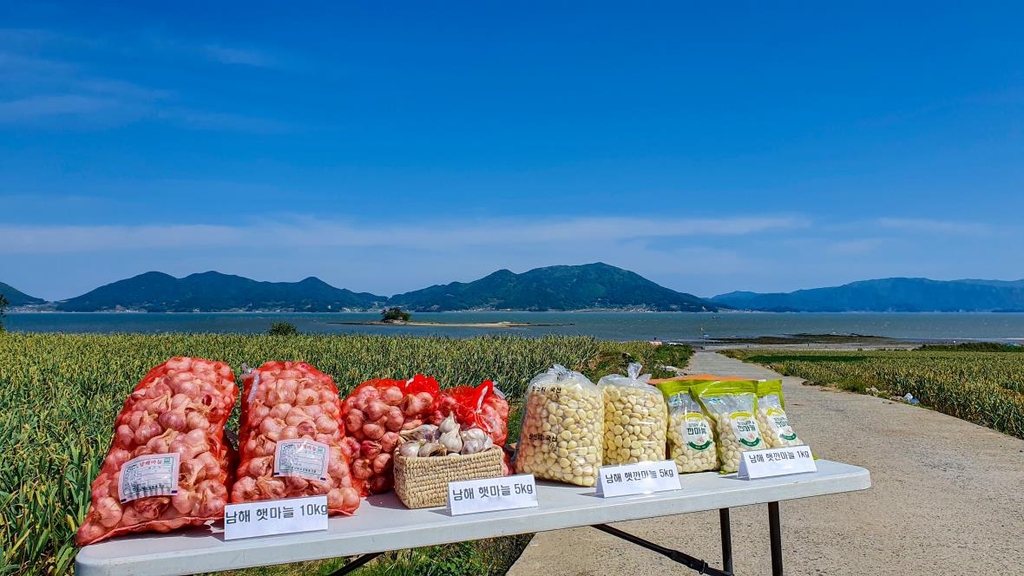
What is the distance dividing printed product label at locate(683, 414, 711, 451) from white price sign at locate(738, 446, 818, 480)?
167 mm

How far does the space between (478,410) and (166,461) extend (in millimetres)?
1047

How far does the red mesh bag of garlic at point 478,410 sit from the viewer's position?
256 cm

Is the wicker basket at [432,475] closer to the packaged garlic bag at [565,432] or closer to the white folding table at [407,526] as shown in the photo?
the white folding table at [407,526]

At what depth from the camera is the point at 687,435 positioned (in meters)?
2.87

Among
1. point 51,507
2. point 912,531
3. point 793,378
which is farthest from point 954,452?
point 793,378

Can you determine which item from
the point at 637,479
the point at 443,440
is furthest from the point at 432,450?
the point at 637,479

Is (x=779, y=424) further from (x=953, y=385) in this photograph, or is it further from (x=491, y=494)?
(x=953, y=385)

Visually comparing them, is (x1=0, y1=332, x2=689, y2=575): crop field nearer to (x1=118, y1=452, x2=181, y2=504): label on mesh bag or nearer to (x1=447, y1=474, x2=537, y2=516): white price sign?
(x1=118, y1=452, x2=181, y2=504): label on mesh bag

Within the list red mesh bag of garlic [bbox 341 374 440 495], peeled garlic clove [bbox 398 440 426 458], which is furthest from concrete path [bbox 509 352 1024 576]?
peeled garlic clove [bbox 398 440 426 458]

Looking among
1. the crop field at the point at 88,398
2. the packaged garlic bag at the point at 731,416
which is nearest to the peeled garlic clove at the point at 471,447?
the packaged garlic bag at the point at 731,416

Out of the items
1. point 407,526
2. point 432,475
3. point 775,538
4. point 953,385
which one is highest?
point 432,475

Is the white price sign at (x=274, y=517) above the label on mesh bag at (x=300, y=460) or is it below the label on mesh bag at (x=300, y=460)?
below

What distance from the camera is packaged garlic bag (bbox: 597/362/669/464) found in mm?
2715

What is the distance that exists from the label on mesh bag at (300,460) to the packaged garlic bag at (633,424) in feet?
3.63
